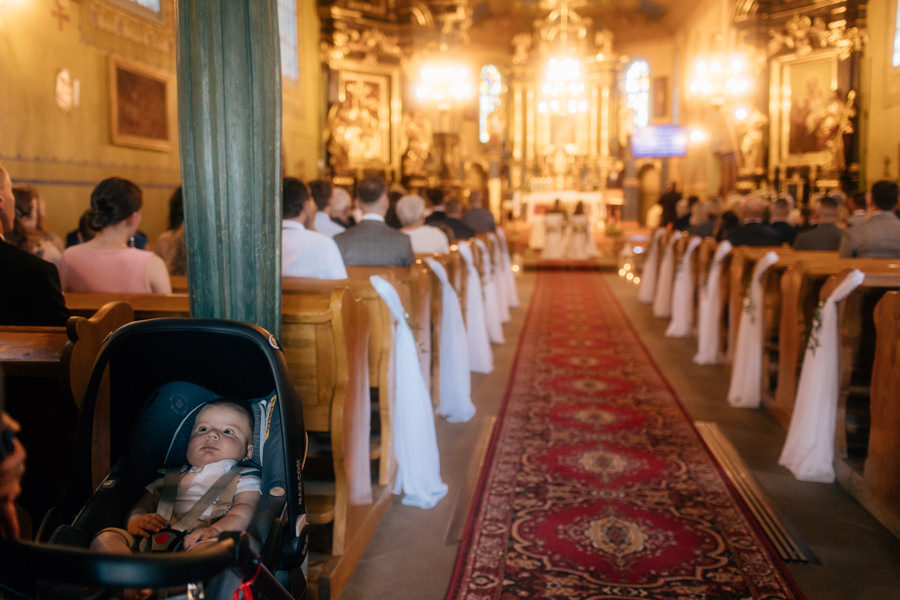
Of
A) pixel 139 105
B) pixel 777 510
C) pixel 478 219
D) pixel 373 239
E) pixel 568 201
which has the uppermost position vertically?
pixel 139 105

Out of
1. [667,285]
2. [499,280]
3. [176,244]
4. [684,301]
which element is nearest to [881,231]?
[684,301]

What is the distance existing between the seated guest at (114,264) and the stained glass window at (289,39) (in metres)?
9.35

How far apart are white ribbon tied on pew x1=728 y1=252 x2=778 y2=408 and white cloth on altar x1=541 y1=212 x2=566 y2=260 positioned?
32.1ft

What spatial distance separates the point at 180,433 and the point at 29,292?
0.92 meters

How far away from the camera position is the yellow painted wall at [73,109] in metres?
6.11

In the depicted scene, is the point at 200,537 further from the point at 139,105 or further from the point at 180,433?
the point at 139,105

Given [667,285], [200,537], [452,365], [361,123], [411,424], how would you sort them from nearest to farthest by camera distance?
[200,537], [411,424], [452,365], [667,285], [361,123]

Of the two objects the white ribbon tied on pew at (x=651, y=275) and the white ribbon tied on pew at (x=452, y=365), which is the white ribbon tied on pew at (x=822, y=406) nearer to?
the white ribbon tied on pew at (x=452, y=365)

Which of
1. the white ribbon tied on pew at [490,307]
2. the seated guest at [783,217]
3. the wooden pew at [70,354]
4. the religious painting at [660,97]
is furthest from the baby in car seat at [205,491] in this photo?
the religious painting at [660,97]

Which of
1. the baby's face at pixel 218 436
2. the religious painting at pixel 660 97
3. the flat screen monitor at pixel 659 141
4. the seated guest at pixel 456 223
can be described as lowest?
the baby's face at pixel 218 436

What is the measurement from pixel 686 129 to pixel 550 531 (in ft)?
61.0

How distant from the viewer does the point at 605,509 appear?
341 centimetres

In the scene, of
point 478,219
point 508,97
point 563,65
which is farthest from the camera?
point 508,97

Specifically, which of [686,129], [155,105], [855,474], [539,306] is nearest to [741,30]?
[686,129]
